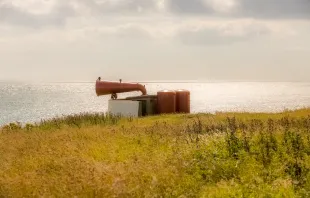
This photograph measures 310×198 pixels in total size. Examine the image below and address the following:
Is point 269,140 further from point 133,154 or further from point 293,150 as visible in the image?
point 133,154

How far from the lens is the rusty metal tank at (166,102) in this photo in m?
30.5

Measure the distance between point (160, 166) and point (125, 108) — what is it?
62.8 ft

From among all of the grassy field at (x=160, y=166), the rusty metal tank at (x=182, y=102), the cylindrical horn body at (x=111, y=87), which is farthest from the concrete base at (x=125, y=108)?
the grassy field at (x=160, y=166)

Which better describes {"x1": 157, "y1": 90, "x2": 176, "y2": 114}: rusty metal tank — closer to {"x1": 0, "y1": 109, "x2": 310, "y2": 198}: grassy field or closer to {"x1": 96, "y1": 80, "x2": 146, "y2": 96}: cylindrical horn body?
{"x1": 96, "y1": 80, "x2": 146, "y2": 96}: cylindrical horn body

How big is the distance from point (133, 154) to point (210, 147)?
1.94m

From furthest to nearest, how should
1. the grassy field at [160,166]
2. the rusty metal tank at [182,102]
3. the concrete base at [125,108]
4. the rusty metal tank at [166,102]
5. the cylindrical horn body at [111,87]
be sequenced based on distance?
the cylindrical horn body at [111,87], the rusty metal tank at [182,102], the rusty metal tank at [166,102], the concrete base at [125,108], the grassy field at [160,166]

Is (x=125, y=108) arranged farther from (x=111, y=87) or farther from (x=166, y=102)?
(x=111, y=87)

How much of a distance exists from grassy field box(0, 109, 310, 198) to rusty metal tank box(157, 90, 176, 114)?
46.7ft

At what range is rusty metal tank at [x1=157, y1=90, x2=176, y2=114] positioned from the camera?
30500 millimetres

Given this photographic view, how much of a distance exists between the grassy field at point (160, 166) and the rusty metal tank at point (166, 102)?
561 inches

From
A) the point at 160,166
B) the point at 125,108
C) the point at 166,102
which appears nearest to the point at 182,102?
the point at 166,102

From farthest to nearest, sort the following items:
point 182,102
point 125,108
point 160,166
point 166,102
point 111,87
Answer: point 111,87
point 182,102
point 166,102
point 125,108
point 160,166

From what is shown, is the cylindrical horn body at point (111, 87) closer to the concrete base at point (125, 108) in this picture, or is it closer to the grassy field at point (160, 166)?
the concrete base at point (125, 108)

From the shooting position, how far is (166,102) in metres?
30.5
